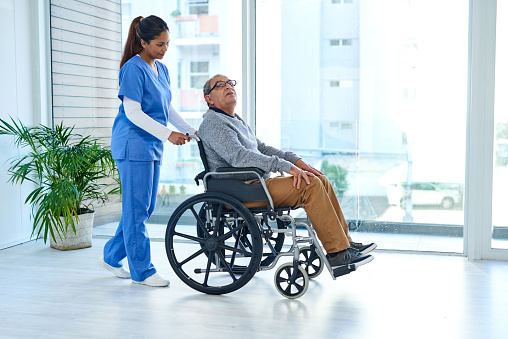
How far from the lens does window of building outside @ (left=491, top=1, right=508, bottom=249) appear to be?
Result: 3.42m

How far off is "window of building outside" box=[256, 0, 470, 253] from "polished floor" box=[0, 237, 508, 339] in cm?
38

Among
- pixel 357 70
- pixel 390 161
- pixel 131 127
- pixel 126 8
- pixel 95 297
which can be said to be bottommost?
pixel 95 297

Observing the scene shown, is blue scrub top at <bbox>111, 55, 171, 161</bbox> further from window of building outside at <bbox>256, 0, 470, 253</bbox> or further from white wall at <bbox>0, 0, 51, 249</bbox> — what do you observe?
white wall at <bbox>0, 0, 51, 249</bbox>

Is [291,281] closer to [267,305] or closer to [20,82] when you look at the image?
[267,305]

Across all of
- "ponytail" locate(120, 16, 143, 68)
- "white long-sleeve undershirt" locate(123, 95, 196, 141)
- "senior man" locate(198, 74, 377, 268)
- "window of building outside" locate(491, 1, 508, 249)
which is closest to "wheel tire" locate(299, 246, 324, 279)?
"senior man" locate(198, 74, 377, 268)

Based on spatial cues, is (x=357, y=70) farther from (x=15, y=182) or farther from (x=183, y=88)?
(x=15, y=182)

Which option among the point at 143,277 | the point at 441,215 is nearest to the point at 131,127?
the point at 143,277

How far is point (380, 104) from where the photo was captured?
3680 millimetres

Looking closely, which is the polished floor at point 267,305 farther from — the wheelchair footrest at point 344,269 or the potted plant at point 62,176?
the potted plant at point 62,176

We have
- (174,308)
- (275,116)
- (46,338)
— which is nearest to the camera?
(46,338)

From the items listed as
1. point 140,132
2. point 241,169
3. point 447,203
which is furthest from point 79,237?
point 447,203

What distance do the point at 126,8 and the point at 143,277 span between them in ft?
6.72

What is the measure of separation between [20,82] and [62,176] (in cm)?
75

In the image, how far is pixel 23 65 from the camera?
408 cm
